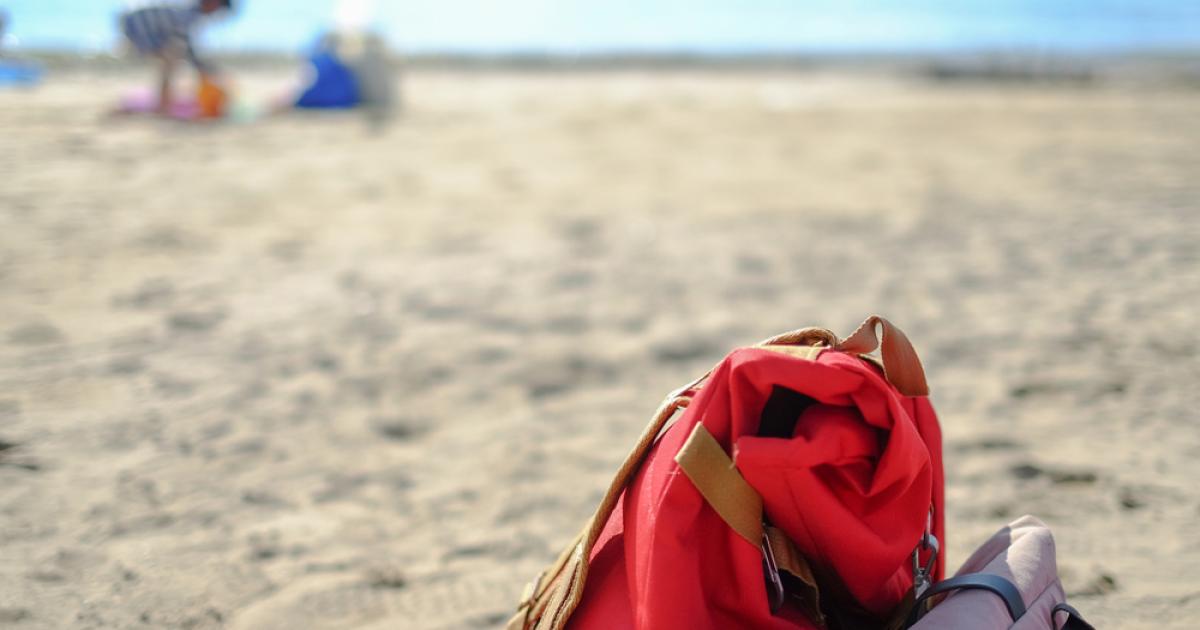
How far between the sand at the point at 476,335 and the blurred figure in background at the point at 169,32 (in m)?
0.88

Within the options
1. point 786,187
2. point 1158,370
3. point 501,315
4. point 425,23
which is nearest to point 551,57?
point 425,23

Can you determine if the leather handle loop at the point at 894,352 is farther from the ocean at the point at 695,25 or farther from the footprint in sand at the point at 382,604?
the ocean at the point at 695,25

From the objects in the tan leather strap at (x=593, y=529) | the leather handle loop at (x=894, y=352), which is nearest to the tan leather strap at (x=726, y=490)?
the tan leather strap at (x=593, y=529)

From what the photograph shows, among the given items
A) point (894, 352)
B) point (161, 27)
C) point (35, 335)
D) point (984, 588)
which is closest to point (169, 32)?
point (161, 27)

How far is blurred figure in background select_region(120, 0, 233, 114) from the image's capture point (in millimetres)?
8234

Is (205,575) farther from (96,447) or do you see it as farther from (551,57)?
(551,57)

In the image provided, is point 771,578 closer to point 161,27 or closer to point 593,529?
point 593,529

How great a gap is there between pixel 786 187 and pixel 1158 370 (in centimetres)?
333

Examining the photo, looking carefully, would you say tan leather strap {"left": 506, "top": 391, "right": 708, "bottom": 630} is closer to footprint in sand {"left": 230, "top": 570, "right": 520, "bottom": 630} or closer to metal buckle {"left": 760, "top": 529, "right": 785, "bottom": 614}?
metal buckle {"left": 760, "top": 529, "right": 785, "bottom": 614}

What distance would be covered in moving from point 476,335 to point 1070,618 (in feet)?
9.24

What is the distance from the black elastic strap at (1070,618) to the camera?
1695 mm

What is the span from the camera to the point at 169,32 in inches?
330

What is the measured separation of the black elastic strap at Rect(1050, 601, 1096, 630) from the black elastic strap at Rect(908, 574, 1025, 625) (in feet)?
0.30

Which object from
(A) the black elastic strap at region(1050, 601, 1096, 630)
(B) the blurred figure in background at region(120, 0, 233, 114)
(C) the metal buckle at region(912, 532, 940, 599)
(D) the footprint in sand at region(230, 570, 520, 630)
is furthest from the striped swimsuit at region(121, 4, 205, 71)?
(A) the black elastic strap at region(1050, 601, 1096, 630)
